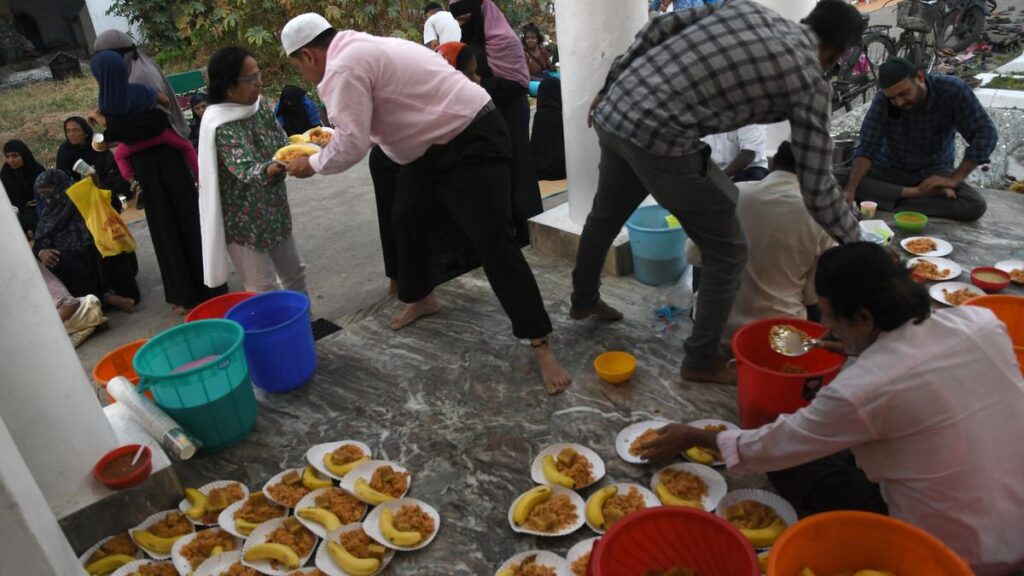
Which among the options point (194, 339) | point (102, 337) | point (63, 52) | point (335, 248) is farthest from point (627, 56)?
point (63, 52)

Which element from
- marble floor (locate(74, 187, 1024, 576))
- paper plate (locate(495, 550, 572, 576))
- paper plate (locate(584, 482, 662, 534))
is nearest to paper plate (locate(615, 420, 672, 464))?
marble floor (locate(74, 187, 1024, 576))

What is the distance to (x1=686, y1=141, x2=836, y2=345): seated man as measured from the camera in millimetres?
2629

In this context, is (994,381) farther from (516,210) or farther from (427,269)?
(516,210)

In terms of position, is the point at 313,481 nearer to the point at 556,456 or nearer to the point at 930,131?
the point at 556,456

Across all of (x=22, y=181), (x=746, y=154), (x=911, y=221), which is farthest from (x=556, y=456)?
(x=22, y=181)

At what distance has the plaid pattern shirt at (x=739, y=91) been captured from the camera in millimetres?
2191

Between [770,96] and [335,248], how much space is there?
Result: 4.08 meters

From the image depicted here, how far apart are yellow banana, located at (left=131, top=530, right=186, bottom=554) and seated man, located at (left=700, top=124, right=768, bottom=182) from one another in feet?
11.4

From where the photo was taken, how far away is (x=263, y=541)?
2.20 meters

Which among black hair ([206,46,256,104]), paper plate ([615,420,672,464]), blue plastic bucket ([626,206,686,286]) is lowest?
paper plate ([615,420,672,464])

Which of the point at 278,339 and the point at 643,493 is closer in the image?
the point at 643,493

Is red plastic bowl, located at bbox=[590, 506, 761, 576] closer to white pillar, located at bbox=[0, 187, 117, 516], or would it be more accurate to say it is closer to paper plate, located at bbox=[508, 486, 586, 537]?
paper plate, located at bbox=[508, 486, 586, 537]

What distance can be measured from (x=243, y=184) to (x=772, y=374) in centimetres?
259

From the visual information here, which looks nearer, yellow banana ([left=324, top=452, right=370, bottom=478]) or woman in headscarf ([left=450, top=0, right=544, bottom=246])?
yellow banana ([left=324, top=452, right=370, bottom=478])
